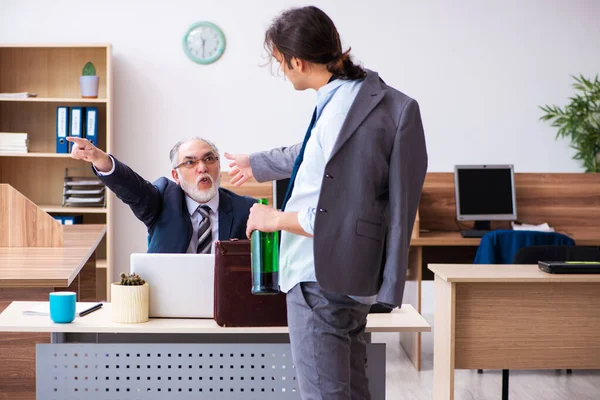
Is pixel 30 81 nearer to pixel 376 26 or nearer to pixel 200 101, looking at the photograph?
pixel 200 101

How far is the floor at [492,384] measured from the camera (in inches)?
149

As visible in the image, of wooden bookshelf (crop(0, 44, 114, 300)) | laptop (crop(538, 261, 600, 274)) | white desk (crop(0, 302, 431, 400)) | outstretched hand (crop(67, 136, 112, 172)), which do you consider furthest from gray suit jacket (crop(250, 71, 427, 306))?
wooden bookshelf (crop(0, 44, 114, 300))

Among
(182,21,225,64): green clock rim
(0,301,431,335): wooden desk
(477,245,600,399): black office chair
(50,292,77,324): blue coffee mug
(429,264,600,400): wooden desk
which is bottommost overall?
(429,264,600,400): wooden desk

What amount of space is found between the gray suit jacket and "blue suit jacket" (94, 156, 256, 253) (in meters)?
1.23

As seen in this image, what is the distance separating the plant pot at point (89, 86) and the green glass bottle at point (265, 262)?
151 inches

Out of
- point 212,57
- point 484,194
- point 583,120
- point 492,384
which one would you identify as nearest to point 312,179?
point 492,384

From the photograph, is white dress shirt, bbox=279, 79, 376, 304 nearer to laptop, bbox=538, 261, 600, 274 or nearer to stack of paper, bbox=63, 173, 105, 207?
laptop, bbox=538, 261, 600, 274

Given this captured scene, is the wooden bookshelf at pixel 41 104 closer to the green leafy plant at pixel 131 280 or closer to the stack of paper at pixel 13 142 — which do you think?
the stack of paper at pixel 13 142

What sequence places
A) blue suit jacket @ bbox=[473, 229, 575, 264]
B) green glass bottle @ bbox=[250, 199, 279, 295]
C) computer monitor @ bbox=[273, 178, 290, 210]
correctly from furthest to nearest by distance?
computer monitor @ bbox=[273, 178, 290, 210], blue suit jacket @ bbox=[473, 229, 575, 264], green glass bottle @ bbox=[250, 199, 279, 295]

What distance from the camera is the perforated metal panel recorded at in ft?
7.11

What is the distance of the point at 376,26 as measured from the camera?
5684 mm

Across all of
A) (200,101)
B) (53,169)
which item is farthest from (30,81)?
(200,101)

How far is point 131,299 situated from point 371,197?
2.61ft

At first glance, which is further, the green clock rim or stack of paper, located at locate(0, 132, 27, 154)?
the green clock rim
